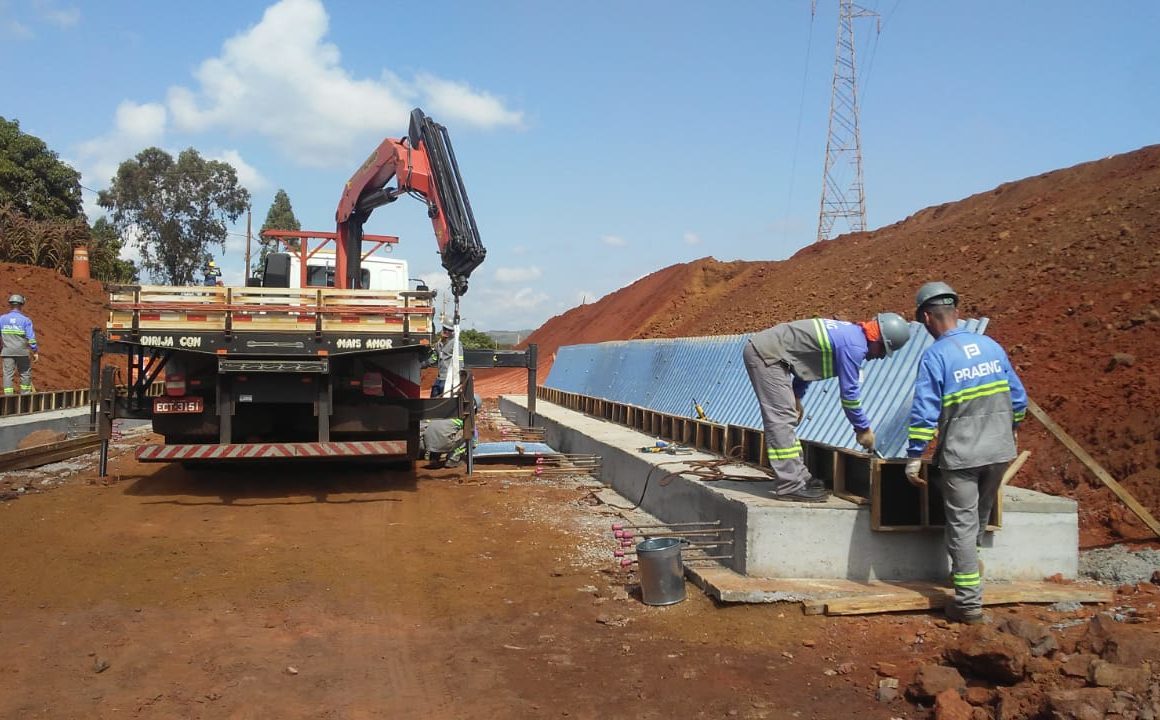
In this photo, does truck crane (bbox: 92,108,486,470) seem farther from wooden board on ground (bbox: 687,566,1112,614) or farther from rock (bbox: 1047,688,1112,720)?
rock (bbox: 1047,688,1112,720)

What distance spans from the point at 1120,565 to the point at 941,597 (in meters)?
A: 1.67

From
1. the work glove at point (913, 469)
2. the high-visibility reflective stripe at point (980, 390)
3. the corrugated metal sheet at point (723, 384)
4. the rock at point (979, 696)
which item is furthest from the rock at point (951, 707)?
the corrugated metal sheet at point (723, 384)

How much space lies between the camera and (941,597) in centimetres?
526

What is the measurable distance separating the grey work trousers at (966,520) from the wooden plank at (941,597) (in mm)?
258

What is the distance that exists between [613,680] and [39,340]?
2106cm

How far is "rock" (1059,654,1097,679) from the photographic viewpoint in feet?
12.7

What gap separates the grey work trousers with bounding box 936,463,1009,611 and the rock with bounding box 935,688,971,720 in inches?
51.6

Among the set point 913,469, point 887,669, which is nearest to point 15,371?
point 913,469

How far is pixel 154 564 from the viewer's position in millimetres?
6312

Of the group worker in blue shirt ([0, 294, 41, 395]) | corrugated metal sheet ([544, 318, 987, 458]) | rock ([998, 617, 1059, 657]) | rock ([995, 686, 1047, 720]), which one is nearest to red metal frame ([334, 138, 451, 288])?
corrugated metal sheet ([544, 318, 987, 458])

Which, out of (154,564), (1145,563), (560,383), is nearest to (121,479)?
(154,564)

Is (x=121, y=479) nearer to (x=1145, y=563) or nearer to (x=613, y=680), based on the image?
(x=613, y=680)

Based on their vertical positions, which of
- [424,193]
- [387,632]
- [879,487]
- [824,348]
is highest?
[424,193]

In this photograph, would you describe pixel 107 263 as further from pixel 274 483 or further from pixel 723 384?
pixel 723 384
